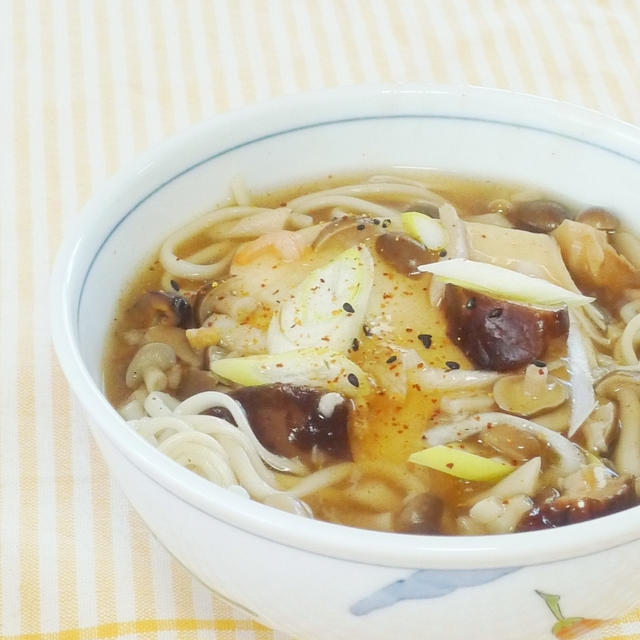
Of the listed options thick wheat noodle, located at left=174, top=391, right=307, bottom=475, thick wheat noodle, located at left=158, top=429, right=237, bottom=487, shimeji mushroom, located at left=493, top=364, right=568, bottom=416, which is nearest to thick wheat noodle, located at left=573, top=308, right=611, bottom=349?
shimeji mushroom, located at left=493, top=364, right=568, bottom=416

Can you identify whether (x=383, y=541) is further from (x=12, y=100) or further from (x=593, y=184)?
(x=12, y=100)

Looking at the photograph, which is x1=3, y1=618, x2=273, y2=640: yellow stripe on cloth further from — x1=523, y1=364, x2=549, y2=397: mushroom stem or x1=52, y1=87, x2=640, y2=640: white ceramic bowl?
x1=523, y1=364, x2=549, y2=397: mushroom stem

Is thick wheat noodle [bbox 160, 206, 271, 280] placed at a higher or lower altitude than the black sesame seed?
higher

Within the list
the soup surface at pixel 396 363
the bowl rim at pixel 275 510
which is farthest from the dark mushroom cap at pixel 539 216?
the bowl rim at pixel 275 510

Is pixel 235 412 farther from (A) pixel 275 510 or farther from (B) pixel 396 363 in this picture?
(A) pixel 275 510

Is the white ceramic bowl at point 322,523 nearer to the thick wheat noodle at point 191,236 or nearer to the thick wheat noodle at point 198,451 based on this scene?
the thick wheat noodle at point 191,236

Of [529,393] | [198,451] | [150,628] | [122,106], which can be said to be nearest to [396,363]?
[529,393]

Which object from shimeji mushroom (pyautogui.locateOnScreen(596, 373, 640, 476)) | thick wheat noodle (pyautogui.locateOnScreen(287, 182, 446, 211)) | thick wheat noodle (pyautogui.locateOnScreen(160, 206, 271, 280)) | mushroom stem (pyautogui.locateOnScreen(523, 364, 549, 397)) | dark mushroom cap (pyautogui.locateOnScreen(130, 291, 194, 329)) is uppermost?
thick wheat noodle (pyautogui.locateOnScreen(287, 182, 446, 211))
